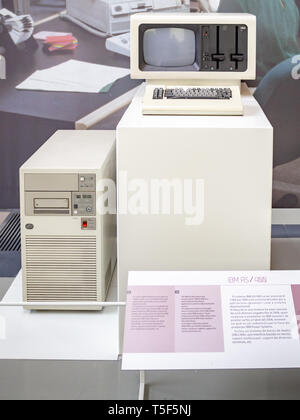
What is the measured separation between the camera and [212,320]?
6.83ft

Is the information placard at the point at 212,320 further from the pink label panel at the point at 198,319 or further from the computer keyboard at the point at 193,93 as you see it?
the computer keyboard at the point at 193,93

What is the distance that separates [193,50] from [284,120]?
1289mm

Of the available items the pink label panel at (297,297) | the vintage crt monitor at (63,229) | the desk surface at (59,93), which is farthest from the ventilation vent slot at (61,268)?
the desk surface at (59,93)

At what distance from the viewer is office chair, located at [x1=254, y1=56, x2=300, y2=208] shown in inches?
174

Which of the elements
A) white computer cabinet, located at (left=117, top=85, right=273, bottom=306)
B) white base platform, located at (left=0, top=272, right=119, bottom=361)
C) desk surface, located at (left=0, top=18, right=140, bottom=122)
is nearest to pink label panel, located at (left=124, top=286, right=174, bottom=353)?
white computer cabinet, located at (left=117, top=85, right=273, bottom=306)

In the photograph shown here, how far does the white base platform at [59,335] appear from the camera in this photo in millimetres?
2951

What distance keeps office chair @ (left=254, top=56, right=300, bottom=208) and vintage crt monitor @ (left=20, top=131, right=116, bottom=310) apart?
1574 mm

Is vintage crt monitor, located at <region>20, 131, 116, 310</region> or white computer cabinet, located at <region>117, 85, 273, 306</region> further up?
white computer cabinet, located at <region>117, 85, 273, 306</region>

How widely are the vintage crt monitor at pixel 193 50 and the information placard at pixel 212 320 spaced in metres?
1.22

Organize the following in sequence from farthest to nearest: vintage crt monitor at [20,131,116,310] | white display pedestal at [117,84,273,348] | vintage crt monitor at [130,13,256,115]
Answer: vintage crt monitor at [130,13,256,115] < vintage crt monitor at [20,131,116,310] < white display pedestal at [117,84,273,348]

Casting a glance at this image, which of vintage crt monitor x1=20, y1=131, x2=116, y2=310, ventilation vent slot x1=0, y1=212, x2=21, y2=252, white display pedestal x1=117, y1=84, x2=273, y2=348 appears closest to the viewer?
white display pedestal x1=117, y1=84, x2=273, y2=348

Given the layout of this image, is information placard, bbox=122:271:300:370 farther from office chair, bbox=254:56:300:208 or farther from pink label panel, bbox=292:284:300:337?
office chair, bbox=254:56:300:208

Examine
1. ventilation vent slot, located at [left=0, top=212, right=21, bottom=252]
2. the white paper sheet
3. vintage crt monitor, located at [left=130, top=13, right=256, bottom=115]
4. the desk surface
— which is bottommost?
ventilation vent slot, located at [left=0, top=212, right=21, bottom=252]

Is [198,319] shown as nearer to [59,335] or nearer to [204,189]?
[204,189]
